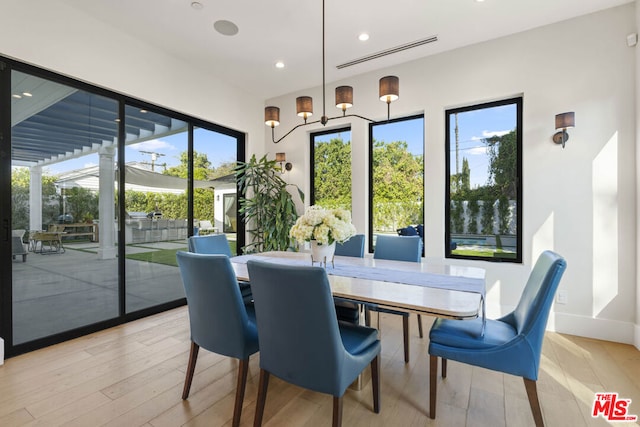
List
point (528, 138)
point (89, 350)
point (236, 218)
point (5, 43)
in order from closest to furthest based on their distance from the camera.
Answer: point (5, 43)
point (89, 350)
point (528, 138)
point (236, 218)

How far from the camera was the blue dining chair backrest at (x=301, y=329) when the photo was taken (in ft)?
4.25

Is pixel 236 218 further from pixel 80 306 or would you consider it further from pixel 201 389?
pixel 201 389

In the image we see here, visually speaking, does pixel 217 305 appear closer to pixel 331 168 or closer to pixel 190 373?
pixel 190 373

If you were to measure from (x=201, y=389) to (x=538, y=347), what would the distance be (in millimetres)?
2061

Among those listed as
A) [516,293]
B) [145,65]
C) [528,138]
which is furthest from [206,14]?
[516,293]

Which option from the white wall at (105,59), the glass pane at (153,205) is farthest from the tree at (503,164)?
the glass pane at (153,205)

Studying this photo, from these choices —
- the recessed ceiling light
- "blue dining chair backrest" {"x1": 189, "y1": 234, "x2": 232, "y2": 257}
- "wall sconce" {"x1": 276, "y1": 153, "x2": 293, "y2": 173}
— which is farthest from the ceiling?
"blue dining chair backrest" {"x1": 189, "y1": 234, "x2": 232, "y2": 257}

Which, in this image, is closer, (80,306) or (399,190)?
(80,306)

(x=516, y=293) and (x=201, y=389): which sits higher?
(x=516, y=293)

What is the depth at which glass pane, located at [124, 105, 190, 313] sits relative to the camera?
3393mm

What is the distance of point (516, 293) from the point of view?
3.21 meters

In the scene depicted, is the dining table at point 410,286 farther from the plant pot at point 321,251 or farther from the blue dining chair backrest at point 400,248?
the blue dining chair backrest at point 400,248

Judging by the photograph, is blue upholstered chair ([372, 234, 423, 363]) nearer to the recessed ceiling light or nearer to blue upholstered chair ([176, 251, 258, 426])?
blue upholstered chair ([176, 251, 258, 426])

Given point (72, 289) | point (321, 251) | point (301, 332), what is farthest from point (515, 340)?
point (72, 289)
